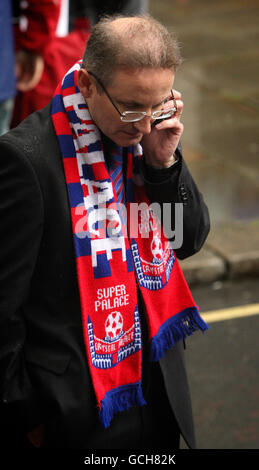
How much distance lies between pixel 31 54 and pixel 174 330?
2973mm

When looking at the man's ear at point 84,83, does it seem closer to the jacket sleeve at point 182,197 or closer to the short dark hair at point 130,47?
the short dark hair at point 130,47

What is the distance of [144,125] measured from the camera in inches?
90.8

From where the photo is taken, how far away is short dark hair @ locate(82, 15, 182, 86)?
2.18 meters

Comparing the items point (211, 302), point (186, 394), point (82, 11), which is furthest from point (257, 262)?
point (186, 394)

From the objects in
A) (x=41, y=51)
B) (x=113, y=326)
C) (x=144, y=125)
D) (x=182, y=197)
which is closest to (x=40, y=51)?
(x=41, y=51)

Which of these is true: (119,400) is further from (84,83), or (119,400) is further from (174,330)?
(84,83)

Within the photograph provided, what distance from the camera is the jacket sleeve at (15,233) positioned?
87.1 inches

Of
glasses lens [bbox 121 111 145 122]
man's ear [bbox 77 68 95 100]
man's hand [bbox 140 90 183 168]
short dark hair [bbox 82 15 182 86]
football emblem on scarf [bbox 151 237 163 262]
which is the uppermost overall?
short dark hair [bbox 82 15 182 86]

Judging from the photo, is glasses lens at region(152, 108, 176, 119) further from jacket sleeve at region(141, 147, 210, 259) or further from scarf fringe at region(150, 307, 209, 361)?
scarf fringe at region(150, 307, 209, 361)

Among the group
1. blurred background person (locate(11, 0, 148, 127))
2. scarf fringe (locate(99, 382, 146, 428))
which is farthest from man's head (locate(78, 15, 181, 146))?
blurred background person (locate(11, 0, 148, 127))

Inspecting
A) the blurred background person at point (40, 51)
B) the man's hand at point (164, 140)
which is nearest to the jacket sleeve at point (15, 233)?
the man's hand at point (164, 140)

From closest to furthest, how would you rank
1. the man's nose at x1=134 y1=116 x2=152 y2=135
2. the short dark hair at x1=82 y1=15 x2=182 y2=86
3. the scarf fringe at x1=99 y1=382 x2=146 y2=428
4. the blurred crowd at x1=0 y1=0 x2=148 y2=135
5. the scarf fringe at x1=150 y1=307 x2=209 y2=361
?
the short dark hair at x1=82 y1=15 x2=182 y2=86 → the man's nose at x1=134 y1=116 x2=152 y2=135 → the scarf fringe at x1=99 y1=382 x2=146 y2=428 → the scarf fringe at x1=150 y1=307 x2=209 y2=361 → the blurred crowd at x1=0 y1=0 x2=148 y2=135

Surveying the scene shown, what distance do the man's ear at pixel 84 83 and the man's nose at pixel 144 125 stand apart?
17cm
